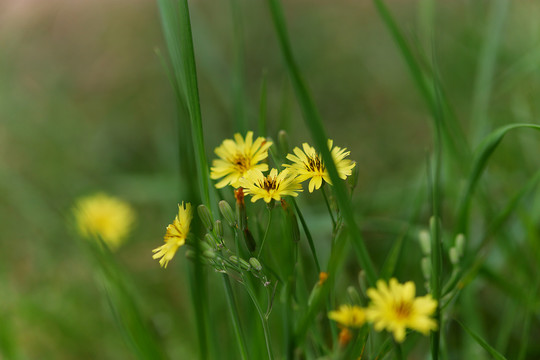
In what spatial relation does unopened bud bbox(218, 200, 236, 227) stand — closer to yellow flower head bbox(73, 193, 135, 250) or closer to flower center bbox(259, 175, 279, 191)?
flower center bbox(259, 175, 279, 191)

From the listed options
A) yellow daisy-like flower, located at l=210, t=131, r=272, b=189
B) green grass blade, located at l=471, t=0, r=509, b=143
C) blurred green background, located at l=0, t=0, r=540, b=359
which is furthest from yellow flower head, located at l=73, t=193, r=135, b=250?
green grass blade, located at l=471, t=0, r=509, b=143

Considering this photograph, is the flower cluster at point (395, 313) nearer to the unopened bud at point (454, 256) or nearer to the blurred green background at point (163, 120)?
the unopened bud at point (454, 256)

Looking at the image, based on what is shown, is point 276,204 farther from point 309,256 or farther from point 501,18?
point 501,18

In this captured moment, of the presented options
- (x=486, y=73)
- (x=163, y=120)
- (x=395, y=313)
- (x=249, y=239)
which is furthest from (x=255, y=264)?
(x=163, y=120)

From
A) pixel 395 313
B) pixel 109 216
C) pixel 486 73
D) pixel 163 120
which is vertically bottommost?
pixel 395 313

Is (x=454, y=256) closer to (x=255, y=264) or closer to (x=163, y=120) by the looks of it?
(x=255, y=264)

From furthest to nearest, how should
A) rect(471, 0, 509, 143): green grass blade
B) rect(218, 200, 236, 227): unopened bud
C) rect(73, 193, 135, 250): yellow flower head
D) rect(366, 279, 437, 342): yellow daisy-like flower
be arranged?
rect(73, 193, 135, 250): yellow flower head, rect(471, 0, 509, 143): green grass blade, rect(218, 200, 236, 227): unopened bud, rect(366, 279, 437, 342): yellow daisy-like flower
